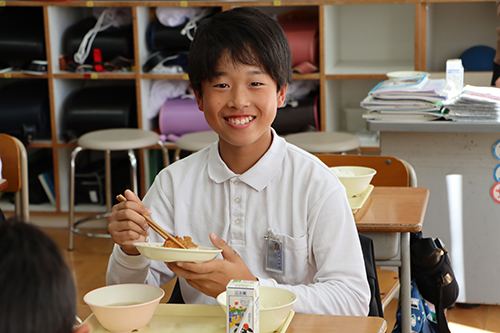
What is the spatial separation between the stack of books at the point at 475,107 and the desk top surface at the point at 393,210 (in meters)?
0.47

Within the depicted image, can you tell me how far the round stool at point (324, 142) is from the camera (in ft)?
9.37

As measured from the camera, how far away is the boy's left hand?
95 centimetres

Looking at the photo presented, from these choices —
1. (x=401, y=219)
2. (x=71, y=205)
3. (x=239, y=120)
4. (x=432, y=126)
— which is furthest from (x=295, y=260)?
(x=71, y=205)

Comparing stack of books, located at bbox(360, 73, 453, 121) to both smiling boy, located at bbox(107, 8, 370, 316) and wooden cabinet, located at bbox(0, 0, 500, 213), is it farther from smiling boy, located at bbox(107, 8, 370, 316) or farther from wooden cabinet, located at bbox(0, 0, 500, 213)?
smiling boy, located at bbox(107, 8, 370, 316)

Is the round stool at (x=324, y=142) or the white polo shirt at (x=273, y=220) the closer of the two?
the white polo shirt at (x=273, y=220)

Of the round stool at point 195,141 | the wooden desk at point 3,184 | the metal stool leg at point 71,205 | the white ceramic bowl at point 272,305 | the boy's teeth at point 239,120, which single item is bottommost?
the metal stool leg at point 71,205

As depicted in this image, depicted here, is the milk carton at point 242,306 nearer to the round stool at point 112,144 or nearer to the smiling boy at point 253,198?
the smiling boy at point 253,198

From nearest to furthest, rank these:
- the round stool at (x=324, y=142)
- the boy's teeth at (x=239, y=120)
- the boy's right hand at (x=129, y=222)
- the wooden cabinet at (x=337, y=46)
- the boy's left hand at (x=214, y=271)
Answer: the boy's left hand at (x=214, y=271)
the boy's right hand at (x=129, y=222)
the boy's teeth at (x=239, y=120)
the round stool at (x=324, y=142)
the wooden cabinet at (x=337, y=46)

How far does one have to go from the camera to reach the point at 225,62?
115 cm

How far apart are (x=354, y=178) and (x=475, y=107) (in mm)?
734

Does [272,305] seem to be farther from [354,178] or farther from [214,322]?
[354,178]

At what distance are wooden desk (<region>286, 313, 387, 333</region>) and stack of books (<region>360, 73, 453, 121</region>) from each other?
57.1 inches

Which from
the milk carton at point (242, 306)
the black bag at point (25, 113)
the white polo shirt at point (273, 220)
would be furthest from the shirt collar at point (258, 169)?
the black bag at point (25, 113)

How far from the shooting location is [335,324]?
94 centimetres
